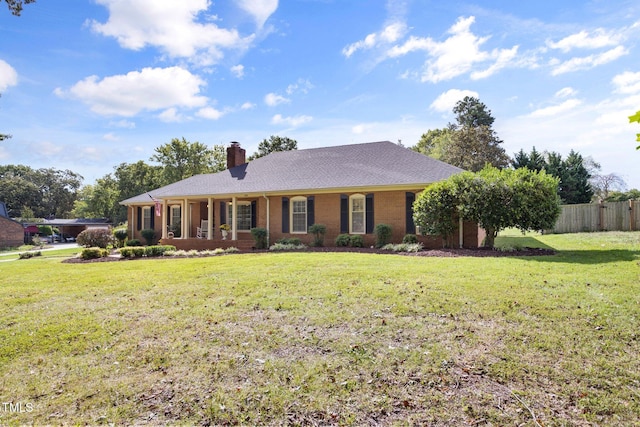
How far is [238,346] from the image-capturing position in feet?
14.3

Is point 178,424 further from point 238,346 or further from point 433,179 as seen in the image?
point 433,179

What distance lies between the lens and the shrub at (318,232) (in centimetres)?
1619

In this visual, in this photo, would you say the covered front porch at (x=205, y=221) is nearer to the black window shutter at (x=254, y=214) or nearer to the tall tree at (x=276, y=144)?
the black window shutter at (x=254, y=214)

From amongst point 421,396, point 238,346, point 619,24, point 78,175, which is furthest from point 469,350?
point 78,175

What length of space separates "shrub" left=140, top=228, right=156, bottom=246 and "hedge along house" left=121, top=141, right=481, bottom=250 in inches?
20.8

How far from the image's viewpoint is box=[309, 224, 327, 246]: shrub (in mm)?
16188

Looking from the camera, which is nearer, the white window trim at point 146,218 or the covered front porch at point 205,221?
the covered front porch at point 205,221

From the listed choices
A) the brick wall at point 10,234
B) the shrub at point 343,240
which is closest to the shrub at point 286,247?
the shrub at point 343,240

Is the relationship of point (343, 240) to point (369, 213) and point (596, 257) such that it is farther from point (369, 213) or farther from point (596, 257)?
point (596, 257)

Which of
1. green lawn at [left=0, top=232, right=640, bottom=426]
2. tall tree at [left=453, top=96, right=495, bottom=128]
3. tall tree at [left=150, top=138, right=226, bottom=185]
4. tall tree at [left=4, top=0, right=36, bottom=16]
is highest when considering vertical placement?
tall tree at [left=453, top=96, right=495, bottom=128]

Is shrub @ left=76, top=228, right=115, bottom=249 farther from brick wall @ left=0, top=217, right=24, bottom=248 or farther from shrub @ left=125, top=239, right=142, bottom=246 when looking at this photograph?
brick wall @ left=0, top=217, right=24, bottom=248

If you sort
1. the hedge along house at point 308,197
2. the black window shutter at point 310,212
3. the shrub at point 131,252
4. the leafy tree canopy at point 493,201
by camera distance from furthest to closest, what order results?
the black window shutter at point 310,212 < the hedge along house at point 308,197 < the shrub at point 131,252 < the leafy tree canopy at point 493,201

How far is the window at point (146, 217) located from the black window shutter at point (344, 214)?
14.1 m

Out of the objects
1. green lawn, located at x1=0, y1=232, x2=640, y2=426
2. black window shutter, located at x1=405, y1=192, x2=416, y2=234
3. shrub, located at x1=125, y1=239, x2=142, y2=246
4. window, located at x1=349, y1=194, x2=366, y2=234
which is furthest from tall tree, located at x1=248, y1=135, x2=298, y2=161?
green lawn, located at x1=0, y1=232, x2=640, y2=426
